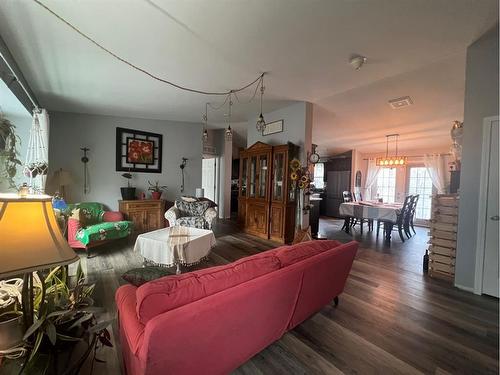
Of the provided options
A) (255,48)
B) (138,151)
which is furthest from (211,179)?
(255,48)

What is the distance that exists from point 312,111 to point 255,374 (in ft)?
13.5

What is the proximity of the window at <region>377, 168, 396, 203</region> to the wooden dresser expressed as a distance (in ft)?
22.8

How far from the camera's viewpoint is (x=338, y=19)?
2.00m

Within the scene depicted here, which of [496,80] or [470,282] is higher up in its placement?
[496,80]

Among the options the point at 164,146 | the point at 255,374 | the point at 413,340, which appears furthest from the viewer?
the point at 164,146

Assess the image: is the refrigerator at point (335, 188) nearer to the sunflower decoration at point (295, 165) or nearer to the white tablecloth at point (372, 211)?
the white tablecloth at point (372, 211)

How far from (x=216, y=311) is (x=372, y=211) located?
4.76 metres

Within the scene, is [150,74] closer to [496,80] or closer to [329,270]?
[329,270]

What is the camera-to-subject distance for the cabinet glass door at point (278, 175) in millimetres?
4441

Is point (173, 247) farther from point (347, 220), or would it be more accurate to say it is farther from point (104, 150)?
point (347, 220)

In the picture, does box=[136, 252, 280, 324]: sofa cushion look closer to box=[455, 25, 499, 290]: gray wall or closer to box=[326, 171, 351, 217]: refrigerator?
box=[455, 25, 499, 290]: gray wall

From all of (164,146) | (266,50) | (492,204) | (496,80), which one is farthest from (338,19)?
(164,146)

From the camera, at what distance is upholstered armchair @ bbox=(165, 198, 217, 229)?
4098 millimetres

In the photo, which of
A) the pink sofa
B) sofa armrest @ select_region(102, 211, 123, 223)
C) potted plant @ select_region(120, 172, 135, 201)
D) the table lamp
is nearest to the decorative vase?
potted plant @ select_region(120, 172, 135, 201)
